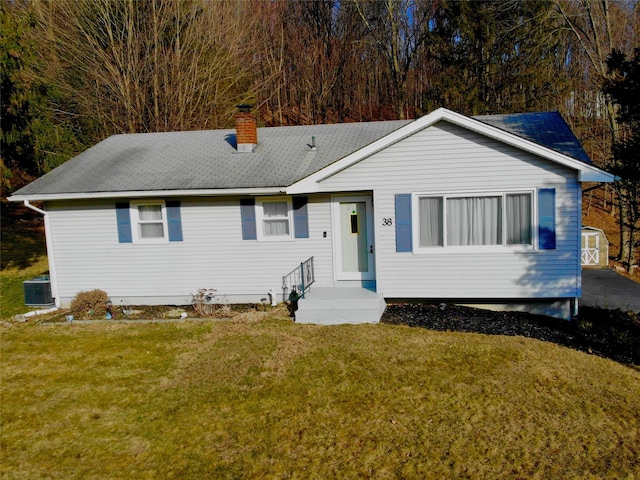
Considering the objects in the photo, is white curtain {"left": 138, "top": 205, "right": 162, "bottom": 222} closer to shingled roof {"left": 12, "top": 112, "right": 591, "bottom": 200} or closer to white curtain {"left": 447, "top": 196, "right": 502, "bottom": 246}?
shingled roof {"left": 12, "top": 112, "right": 591, "bottom": 200}

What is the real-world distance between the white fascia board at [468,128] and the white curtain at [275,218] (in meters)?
1.23

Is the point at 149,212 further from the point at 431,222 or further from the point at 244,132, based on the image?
the point at 431,222

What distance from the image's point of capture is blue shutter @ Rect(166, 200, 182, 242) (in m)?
12.5

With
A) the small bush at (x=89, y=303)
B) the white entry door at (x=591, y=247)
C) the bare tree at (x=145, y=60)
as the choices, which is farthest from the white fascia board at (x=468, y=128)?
the bare tree at (x=145, y=60)

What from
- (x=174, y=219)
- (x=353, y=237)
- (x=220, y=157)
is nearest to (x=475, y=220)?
(x=353, y=237)

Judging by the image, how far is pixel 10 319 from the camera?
1229 cm

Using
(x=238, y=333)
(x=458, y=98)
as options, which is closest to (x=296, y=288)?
(x=238, y=333)

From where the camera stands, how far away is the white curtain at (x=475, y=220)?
35.4 ft

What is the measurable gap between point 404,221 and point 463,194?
4.57 feet

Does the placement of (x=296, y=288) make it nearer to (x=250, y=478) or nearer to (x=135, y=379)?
(x=135, y=379)

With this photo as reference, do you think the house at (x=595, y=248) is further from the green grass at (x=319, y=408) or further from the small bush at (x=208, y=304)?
the small bush at (x=208, y=304)

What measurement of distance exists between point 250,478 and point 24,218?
2843 centimetres

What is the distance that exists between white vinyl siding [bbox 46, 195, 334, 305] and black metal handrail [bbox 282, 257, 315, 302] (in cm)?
15

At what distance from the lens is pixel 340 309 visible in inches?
423
